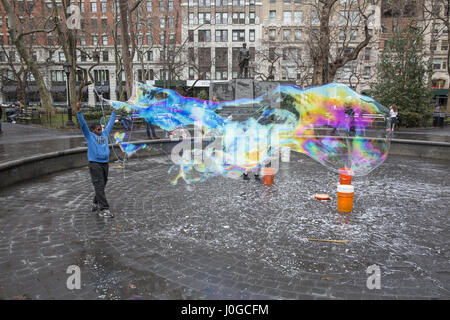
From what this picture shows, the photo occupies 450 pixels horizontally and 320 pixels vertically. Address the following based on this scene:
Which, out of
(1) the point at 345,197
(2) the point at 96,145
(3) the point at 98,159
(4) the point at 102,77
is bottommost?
(1) the point at 345,197

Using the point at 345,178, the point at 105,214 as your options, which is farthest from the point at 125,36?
the point at 345,178

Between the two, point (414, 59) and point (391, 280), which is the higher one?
point (414, 59)

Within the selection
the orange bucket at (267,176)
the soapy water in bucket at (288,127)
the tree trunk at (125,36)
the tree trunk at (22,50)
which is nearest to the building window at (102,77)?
the tree trunk at (22,50)

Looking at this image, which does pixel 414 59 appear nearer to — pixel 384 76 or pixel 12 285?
pixel 384 76

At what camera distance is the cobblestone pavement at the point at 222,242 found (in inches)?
159

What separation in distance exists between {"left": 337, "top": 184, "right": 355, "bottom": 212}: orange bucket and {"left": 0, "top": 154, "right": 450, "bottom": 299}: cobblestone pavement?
16 cm

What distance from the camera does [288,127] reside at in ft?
29.3

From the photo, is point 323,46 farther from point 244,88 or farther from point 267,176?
point 267,176

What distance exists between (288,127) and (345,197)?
9.02ft

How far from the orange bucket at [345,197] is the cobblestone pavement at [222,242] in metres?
0.16

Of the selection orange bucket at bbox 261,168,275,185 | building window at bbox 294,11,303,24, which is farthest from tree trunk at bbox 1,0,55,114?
building window at bbox 294,11,303,24
